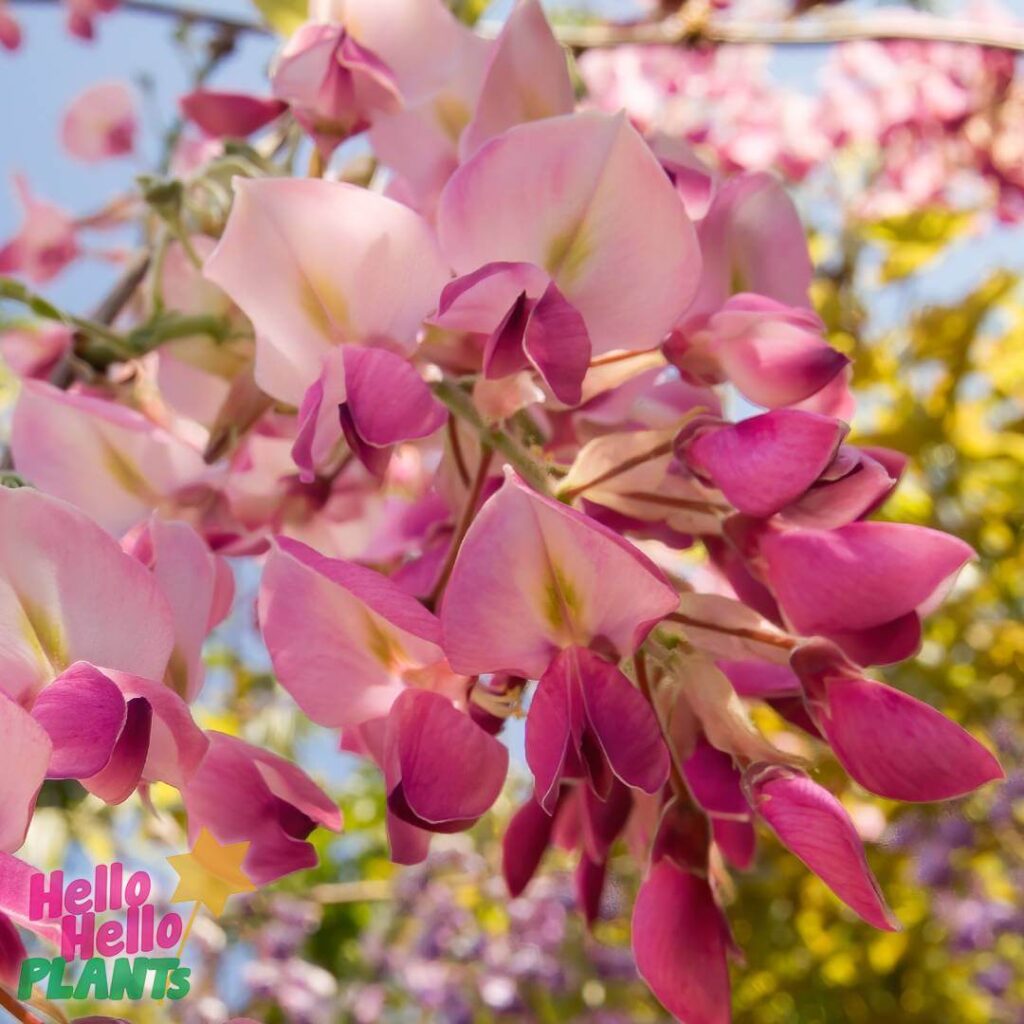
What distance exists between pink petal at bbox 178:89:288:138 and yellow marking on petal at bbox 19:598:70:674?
308 millimetres

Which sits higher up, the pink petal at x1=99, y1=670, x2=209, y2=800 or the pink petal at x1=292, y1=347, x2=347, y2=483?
the pink petal at x1=292, y1=347, x2=347, y2=483

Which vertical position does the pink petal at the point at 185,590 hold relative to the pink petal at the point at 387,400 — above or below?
below

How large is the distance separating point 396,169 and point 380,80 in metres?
0.03

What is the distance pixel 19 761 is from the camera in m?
0.21

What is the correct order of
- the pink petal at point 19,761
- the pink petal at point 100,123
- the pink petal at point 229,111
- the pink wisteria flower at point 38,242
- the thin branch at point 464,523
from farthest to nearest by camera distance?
the pink petal at point 100,123 → the pink wisteria flower at point 38,242 → the pink petal at point 229,111 → the thin branch at point 464,523 → the pink petal at point 19,761

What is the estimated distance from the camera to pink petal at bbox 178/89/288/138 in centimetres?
49

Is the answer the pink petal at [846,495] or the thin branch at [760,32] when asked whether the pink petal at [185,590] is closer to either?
the pink petal at [846,495]

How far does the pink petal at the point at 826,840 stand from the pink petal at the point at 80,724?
142mm

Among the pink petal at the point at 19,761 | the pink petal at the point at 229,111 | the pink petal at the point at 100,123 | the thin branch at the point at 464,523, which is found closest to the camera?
the pink petal at the point at 19,761

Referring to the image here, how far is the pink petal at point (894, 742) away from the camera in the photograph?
0.85ft

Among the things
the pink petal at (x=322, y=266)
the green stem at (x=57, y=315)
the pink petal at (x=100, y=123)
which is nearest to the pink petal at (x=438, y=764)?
the pink petal at (x=322, y=266)

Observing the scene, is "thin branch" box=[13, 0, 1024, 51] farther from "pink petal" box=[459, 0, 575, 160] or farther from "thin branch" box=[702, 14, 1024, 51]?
"pink petal" box=[459, 0, 575, 160]

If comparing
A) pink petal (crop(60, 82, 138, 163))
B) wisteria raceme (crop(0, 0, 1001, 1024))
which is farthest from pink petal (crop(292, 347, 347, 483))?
pink petal (crop(60, 82, 138, 163))

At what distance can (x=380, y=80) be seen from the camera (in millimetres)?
359
